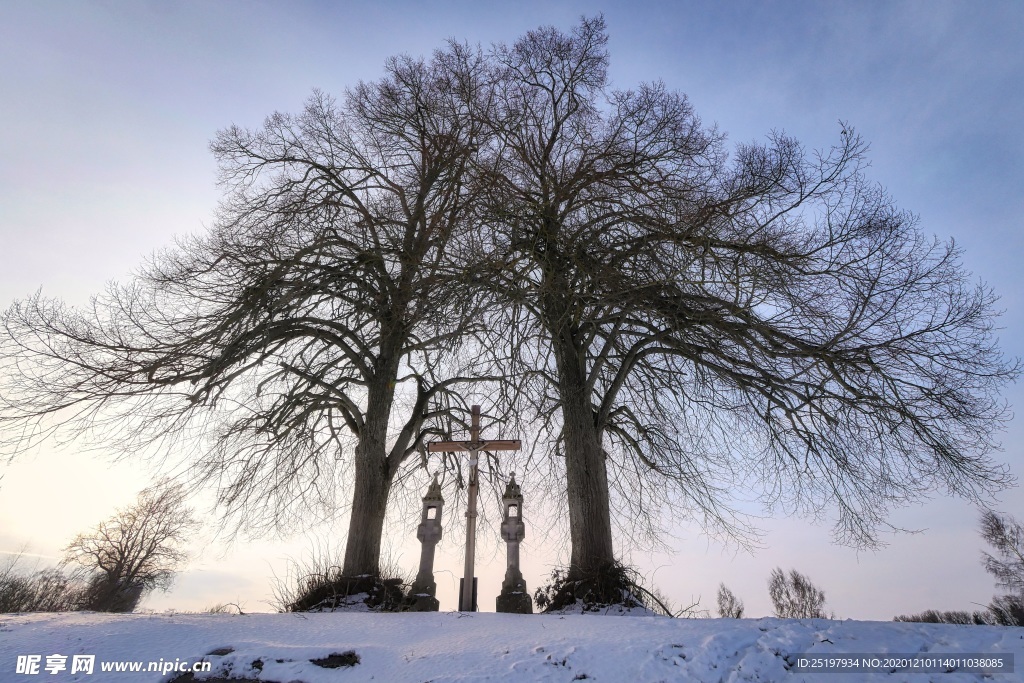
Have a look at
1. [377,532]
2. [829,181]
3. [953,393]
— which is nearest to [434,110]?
[829,181]

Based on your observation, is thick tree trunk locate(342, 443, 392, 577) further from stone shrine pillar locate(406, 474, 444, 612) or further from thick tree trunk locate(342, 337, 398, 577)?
stone shrine pillar locate(406, 474, 444, 612)

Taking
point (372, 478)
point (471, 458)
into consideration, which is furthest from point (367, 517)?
point (471, 458)

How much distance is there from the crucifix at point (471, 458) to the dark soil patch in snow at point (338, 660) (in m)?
3.37

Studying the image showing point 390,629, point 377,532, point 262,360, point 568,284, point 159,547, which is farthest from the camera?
point 159,547

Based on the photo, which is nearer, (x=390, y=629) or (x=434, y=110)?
(x=390, y=629)

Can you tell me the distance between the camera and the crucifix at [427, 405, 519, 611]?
8.16 metres

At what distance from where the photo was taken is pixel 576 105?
977cm

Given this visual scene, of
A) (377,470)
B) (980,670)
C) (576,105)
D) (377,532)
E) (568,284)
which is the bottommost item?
(980,670)

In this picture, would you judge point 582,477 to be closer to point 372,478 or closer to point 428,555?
point 428,555

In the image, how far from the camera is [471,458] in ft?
29.1

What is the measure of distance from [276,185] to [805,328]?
8861 mm

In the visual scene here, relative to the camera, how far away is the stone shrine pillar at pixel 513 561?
7.90 meters

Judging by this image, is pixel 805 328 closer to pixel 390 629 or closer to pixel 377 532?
pixel 390 629

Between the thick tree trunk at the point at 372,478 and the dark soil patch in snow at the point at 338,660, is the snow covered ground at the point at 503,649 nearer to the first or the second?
the dark soil patch in snow at the point at 338,660
